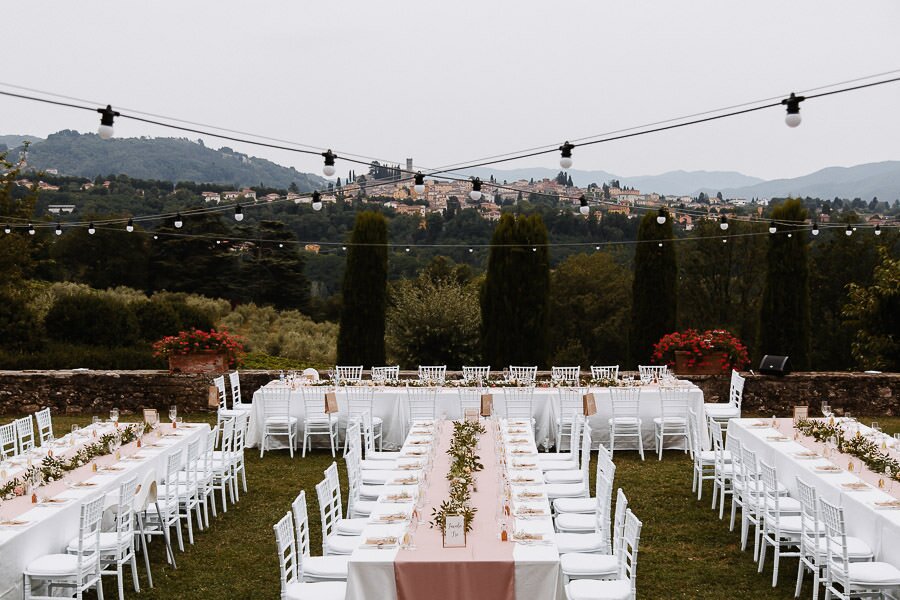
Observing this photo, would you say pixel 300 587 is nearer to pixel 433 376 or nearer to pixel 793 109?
pixel 793 109

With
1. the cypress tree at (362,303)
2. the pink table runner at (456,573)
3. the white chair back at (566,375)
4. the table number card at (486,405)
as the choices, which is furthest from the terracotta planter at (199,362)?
the pink table runner at (456,573)

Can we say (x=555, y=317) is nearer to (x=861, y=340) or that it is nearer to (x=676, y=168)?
(x=861, y=340)

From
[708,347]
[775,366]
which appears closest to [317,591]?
[708,347]

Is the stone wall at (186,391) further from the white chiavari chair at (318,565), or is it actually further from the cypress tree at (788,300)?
the white chiavari chair at (318,565)

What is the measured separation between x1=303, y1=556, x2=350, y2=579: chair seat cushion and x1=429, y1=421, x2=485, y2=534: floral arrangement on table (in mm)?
661

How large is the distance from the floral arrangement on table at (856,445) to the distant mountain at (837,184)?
2929 centimetres

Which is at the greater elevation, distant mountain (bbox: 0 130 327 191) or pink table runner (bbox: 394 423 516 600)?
distant mountain (bbox: 0 130 327 191)

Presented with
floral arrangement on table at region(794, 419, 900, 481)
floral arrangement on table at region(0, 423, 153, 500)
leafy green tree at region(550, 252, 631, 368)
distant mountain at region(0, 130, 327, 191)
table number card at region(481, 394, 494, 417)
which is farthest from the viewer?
distant mountain at region(0, 130, 327, 191)

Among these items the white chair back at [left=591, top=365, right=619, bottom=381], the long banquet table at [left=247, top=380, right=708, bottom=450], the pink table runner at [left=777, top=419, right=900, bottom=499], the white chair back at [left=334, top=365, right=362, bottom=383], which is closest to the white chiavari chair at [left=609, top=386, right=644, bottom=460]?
the long banquet table at [left=247, top=380, right=708, bottom=450]

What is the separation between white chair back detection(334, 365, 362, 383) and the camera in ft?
42.3

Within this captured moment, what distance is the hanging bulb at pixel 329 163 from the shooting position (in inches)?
296

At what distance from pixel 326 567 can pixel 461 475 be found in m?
1.38

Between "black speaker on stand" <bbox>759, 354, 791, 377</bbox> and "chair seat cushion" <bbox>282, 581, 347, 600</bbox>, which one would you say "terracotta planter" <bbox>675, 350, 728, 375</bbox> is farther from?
"chair seat cushion" <bbox>282, 581, 347, 600</bbox>

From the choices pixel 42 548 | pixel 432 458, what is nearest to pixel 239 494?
pixel 432 458
